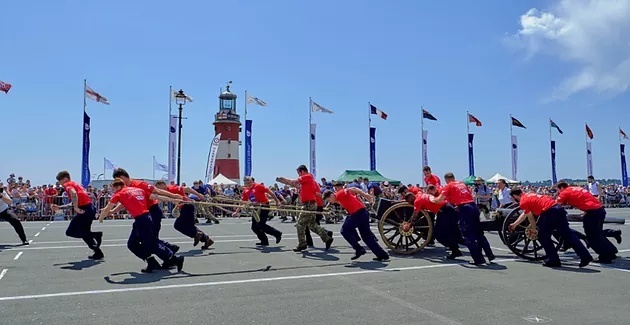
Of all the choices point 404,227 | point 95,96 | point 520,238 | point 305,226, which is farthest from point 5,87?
point 520,238

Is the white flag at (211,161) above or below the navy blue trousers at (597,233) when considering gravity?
above

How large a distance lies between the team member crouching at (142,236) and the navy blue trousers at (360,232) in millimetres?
2994

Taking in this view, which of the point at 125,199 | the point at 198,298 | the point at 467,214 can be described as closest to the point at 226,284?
the point at 198,298

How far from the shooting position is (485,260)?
29.9ft

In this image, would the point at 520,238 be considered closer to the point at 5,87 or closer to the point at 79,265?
the point at 79,265

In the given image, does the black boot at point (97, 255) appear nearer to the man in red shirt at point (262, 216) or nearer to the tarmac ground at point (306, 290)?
the tarmac ground at point (306, 290)

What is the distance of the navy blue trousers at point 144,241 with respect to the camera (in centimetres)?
786

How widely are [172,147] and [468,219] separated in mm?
18889

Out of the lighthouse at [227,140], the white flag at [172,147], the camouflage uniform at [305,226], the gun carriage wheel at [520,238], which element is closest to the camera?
the gun carriage wheel at [520,238]

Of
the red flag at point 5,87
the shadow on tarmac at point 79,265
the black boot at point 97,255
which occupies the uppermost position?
the red flag at point 5,87

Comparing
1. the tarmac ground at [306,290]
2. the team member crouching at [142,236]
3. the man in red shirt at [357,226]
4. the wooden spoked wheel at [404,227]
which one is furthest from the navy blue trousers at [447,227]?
the team member crouching at [142,236]

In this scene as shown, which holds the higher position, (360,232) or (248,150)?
(248,150)

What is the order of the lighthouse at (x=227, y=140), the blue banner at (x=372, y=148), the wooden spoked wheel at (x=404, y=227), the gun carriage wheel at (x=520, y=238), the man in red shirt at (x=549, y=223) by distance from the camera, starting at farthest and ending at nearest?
the lighthouse at (x=227, y=140) → the blue banner at (x=372, y=148) → the wooden spoked wheel at (x=404, y=227) → the gun carriage wheel at (x=520, y=238) → the man in red shirt at (x=549, y=223)

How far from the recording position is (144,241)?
7852 mm
